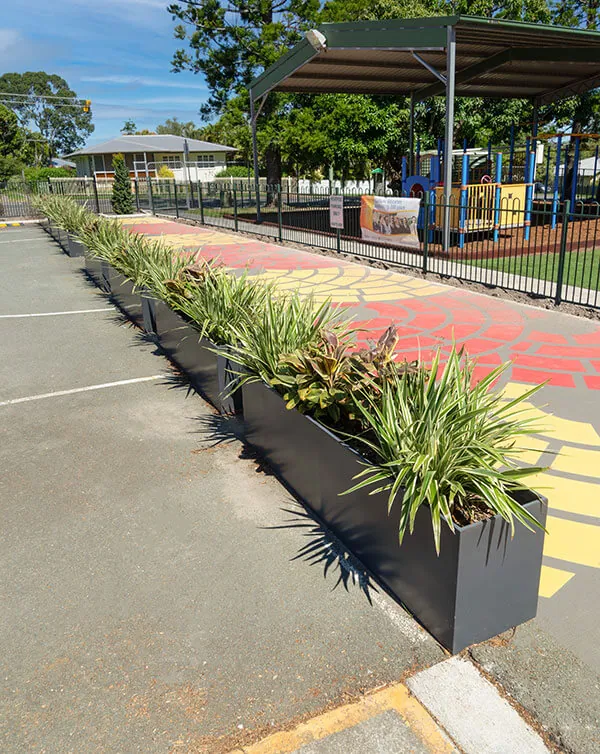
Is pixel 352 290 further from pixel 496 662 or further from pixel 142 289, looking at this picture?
pixel 496 662

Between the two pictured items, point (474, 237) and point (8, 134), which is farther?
point (8, 134)

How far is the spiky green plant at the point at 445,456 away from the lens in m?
2.77

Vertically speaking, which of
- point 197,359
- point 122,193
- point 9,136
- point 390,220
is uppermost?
point 9,136

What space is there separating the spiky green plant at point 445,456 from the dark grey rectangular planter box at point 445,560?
8cm

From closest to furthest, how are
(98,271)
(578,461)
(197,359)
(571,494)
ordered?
1. (571,494)
2. (578,461)
3. (197,359)
4. (98,271)

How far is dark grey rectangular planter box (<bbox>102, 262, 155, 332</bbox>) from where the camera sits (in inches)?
322

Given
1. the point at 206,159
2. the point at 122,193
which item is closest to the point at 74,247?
the point at 122,193

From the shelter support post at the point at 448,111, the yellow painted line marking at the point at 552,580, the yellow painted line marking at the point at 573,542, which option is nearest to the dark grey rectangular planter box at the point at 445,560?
the yellow painted line marking at the point at 552,580

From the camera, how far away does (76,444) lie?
513 cm

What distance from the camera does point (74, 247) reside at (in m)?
16.5

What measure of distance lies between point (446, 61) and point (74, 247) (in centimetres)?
1045

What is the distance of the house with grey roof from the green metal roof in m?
45.0

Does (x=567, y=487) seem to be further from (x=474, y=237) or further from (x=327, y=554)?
(x=474, y=237)

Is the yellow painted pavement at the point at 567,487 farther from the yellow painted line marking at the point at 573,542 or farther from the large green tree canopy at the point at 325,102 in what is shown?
the large green tree canopy at the point at 325,102
